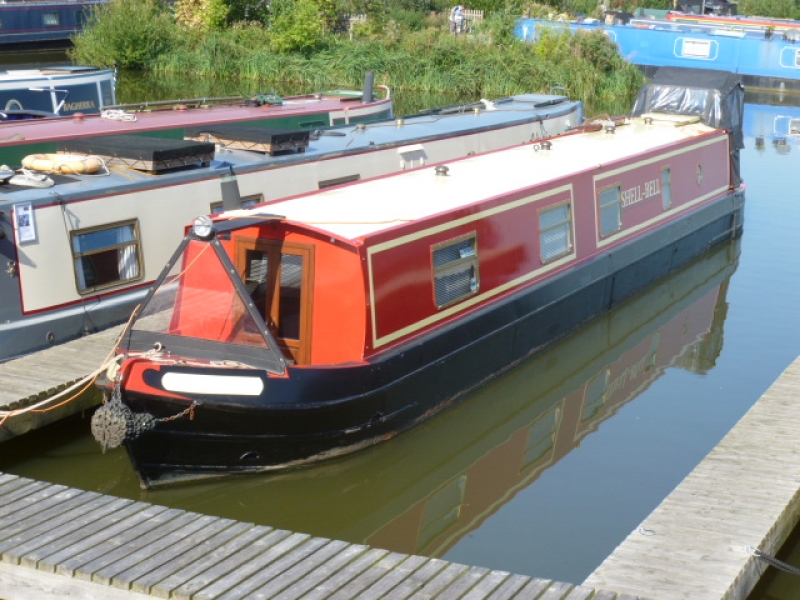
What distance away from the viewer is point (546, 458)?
32.7 ft

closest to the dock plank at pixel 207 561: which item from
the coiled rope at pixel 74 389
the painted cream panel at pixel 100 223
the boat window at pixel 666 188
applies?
the coiled rope at pixel 74 389

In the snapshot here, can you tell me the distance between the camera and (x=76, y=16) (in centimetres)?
3619

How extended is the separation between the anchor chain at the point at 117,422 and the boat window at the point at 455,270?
2.64 metres

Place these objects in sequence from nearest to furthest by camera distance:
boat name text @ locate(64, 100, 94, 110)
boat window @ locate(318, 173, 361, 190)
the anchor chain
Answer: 1. the anchor chain
2. boat window @ locate(318, 173, 361, 190)
3. boat name text @ locate(64, 100, 94, 110)

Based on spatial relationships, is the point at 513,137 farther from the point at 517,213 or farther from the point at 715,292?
the point at 517,213

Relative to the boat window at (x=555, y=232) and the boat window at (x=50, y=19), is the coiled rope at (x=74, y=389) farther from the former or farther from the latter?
the boat window at (x=50, y=19)

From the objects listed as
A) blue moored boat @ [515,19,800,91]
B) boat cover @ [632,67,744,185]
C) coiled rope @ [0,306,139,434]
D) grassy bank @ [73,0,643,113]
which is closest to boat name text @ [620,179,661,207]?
boat cover @ [632,67,744,185]

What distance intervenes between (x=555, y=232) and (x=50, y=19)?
27759 millimetres

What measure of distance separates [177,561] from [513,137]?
36.6 ft

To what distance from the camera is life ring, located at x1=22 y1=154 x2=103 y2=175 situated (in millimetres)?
10516

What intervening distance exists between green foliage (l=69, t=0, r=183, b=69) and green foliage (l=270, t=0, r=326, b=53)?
3.35m

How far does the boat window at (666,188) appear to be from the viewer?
47.2 ft

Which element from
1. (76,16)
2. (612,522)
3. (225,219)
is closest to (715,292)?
(612,522)

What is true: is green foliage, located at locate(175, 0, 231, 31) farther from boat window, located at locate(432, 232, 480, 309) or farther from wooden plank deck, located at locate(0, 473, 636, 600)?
wooden plank deck, located at locate(0, 473, 636, 600)
